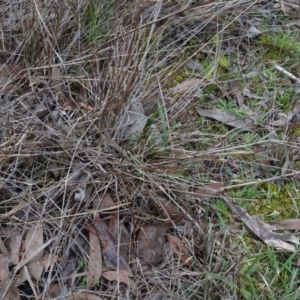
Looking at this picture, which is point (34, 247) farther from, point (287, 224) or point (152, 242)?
point (287, 224)

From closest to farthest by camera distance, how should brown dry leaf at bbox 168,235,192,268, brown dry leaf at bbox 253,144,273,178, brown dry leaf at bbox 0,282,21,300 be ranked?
brown dry leaf at bbox 0,282,21,300 < brown dry leaf at bbox 168,235,192,268 < brown dry leaf at bbox 253,144,273,178

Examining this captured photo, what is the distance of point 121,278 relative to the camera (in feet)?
4.74

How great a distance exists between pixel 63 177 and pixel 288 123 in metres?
0.78

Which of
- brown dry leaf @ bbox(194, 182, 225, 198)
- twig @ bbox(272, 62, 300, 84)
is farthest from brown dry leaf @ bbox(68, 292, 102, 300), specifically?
twig @ bbox(272, 62, 300, 84)

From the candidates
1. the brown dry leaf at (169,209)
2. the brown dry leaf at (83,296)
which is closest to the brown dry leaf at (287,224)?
the brown dry leaf at (169,209)

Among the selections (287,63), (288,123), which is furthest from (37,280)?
(287,63)

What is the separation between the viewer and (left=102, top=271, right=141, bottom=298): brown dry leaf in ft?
4.71

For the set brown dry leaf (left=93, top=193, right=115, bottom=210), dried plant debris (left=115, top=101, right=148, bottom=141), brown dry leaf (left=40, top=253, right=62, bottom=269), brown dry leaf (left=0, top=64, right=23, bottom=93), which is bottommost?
brown dry leaf (left=40, top=253, right=62, bottom=269)

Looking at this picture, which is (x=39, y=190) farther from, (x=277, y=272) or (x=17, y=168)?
(x=277, y=272)

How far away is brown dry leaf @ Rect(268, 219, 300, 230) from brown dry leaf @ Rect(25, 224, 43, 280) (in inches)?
25.9

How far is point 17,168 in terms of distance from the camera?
60.5 inches

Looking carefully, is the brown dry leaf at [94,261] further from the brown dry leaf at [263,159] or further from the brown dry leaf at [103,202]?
the brown dry leaf at [263,159]

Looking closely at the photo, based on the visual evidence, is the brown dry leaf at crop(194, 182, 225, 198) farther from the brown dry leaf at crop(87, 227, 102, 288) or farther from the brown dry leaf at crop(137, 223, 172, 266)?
the brown dry leaf at crop(87, 227, 102, 288)

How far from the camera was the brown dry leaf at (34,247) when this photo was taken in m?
1.43
